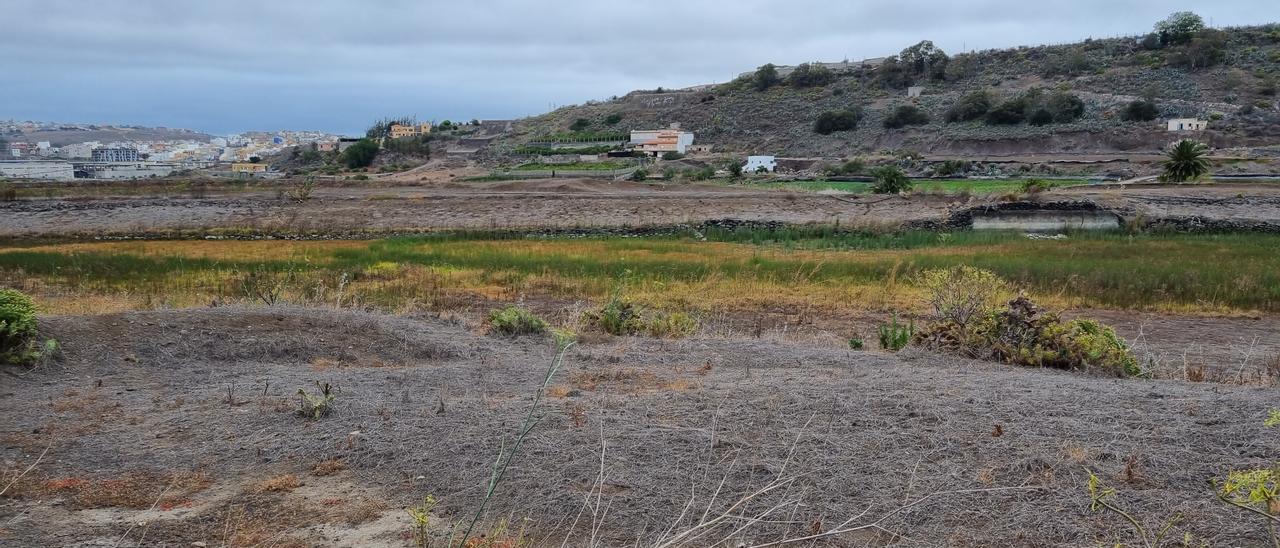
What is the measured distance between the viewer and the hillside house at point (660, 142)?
8138 centimetres

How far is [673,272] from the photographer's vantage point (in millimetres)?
20922

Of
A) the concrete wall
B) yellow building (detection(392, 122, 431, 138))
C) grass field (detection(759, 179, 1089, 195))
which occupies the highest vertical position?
yellow building (detection(392, 122, 431, 138))

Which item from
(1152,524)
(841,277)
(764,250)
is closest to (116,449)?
(1152,524)

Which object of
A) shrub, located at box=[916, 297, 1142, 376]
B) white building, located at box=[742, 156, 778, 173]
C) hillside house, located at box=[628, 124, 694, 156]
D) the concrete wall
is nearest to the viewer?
shrub, located at box=[916, 297, 1142, 376]

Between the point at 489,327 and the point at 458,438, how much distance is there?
5.30 m

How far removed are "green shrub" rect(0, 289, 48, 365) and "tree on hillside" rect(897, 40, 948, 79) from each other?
99.3 m

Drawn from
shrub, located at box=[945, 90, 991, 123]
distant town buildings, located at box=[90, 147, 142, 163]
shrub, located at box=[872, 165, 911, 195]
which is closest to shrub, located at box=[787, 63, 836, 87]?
shrub, located at box=[945, 90, 991, 123]

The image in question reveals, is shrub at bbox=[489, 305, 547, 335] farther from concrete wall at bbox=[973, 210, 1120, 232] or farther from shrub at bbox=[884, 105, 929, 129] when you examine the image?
shrub at bbox=[884, 105, 929, 129]

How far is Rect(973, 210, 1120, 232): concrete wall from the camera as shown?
32.7 metres

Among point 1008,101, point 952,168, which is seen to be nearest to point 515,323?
point 952,168

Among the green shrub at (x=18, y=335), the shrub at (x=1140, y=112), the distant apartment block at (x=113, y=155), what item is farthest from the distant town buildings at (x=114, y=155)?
the green shrub at (x=18, y=335)

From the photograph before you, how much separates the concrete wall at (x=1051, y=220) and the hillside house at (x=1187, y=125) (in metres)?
38.1

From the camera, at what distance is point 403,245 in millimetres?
28969

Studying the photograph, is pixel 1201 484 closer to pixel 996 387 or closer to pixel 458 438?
pixel 996 387
